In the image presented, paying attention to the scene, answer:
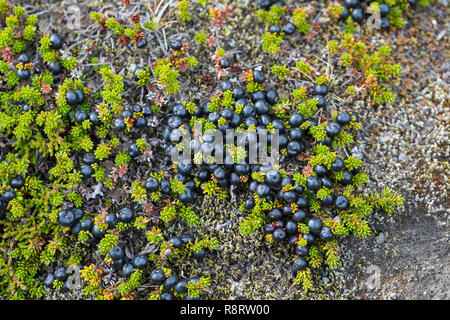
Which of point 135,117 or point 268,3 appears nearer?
point 135,117

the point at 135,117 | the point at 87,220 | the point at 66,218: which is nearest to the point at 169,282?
the point at 87,220

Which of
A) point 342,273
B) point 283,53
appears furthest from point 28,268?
point 283,53

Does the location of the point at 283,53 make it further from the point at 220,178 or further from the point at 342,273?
the point at 342,273

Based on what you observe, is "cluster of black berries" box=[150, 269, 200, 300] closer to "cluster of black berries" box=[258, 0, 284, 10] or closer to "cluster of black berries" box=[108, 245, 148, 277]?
"cluster of black berries" box=[108, 245, 148, 277]

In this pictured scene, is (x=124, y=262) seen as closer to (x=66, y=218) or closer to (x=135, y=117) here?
(x=66, y=218)

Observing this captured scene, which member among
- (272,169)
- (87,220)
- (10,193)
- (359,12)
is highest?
(359,12)

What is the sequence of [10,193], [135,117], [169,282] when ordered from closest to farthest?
[169,282] → [10,193] → [135,117]
